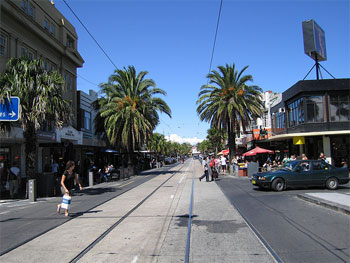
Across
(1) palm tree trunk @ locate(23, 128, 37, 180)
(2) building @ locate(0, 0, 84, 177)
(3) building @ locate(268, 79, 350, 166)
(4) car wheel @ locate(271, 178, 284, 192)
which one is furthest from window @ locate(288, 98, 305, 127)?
(1) palm tree trunk @ locate(23, 128, 37, 180)

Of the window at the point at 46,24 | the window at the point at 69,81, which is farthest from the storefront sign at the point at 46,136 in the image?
the window at the point at 46,24

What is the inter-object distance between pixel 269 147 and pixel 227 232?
106 ft

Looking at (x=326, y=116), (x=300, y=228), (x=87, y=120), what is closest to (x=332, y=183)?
(x=300, y=228)

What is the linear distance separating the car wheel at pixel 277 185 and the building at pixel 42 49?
13268 mm

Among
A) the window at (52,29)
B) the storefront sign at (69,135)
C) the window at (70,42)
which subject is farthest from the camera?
the window at (70,42)

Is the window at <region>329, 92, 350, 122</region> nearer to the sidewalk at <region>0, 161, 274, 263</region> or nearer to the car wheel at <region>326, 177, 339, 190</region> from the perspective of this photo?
the car wheel at <region>326, 177, 339, 190</region>

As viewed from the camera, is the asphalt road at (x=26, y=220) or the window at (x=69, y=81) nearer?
the asphalt road at (x=26, y=220)

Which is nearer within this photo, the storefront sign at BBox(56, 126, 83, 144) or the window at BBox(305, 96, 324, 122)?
the storefront sign at BBox(56, 126, 83, 144)

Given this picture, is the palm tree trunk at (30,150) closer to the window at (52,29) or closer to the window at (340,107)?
the window at (52,29)

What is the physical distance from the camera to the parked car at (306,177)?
1449 cm

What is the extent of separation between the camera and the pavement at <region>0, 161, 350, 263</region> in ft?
18.6

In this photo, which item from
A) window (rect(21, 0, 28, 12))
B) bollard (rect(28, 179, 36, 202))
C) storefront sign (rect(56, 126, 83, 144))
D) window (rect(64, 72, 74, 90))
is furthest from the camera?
window (rect(64, 72, 74, 90))

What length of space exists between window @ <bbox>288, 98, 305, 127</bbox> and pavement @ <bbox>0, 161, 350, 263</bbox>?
16.9m

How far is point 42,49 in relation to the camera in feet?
80.1
